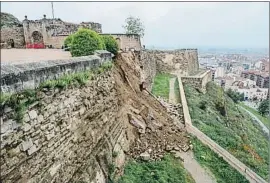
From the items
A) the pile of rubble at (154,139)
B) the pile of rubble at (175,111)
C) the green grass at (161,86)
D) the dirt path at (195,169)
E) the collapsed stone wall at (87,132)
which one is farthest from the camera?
the green grass at (161,86)

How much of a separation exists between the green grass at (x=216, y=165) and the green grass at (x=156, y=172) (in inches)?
44.8

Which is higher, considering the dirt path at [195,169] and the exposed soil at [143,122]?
the exposed soil at [143,122]

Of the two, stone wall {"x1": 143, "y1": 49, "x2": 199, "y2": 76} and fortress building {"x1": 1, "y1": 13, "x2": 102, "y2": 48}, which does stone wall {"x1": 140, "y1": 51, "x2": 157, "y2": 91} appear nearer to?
fortress building {"x1": 1, "y1": 13, "x2": 102, "y2": 48}

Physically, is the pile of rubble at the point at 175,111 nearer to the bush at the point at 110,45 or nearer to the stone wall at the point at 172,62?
the bush at the point at 110,45

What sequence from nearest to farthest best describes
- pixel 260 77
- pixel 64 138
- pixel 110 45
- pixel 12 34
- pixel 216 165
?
pixel 64 138 → pixel 216 165 → pixel 110 45 → pixel 12 34 → pixel 260 77

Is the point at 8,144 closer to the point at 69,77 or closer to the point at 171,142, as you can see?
the point at 69,77

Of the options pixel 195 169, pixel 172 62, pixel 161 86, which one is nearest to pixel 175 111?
pixel 195 169

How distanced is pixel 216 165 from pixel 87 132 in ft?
17.8

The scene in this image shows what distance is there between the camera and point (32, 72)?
15.7 ft

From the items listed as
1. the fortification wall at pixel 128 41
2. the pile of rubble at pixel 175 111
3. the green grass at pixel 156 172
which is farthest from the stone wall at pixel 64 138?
the fortification wall at pixel 128 41

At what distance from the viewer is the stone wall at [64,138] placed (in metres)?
4.16

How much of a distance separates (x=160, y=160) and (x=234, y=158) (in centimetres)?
322

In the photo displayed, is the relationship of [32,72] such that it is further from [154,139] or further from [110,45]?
[110,45]

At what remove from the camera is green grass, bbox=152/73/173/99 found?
700 inches
